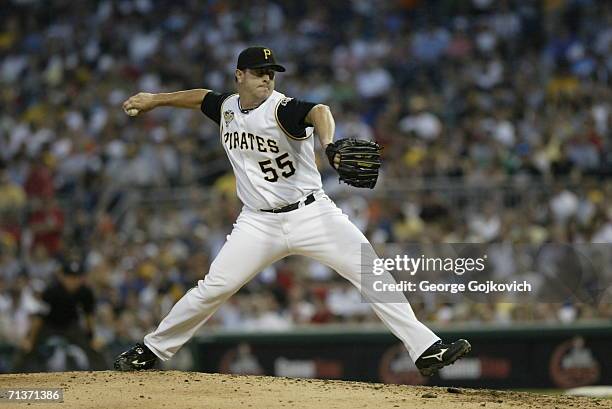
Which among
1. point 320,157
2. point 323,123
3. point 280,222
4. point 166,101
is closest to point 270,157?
point 280,222

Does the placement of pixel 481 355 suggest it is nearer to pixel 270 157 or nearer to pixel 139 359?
pixel 139 359

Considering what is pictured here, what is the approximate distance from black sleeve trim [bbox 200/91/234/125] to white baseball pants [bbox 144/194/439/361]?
2.13ft

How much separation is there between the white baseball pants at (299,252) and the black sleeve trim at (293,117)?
0.44 m

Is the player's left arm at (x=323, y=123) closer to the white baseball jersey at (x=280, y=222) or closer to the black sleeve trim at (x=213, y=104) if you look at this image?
the white baseball jersey at (x=280, y=222)

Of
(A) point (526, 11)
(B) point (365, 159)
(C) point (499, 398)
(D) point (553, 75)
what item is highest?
(A) point (526, 11)

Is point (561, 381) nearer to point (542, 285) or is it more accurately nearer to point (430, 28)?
point (542, 285)

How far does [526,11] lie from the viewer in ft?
52.8

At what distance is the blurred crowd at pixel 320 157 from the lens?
40.1 feet

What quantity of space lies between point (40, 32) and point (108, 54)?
5.30 feet

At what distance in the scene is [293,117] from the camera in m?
6.38

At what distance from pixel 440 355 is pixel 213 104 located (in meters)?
2.01

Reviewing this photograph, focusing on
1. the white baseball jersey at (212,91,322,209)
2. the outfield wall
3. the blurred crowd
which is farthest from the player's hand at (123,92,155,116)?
the outfield wall

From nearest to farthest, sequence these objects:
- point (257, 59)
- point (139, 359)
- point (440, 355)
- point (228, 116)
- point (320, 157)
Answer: point (440, 355)
point (257, 59)
point (228, 116)
point (139, 359)
point (320, 157)

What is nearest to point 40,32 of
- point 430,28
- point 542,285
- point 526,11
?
point 430,28
